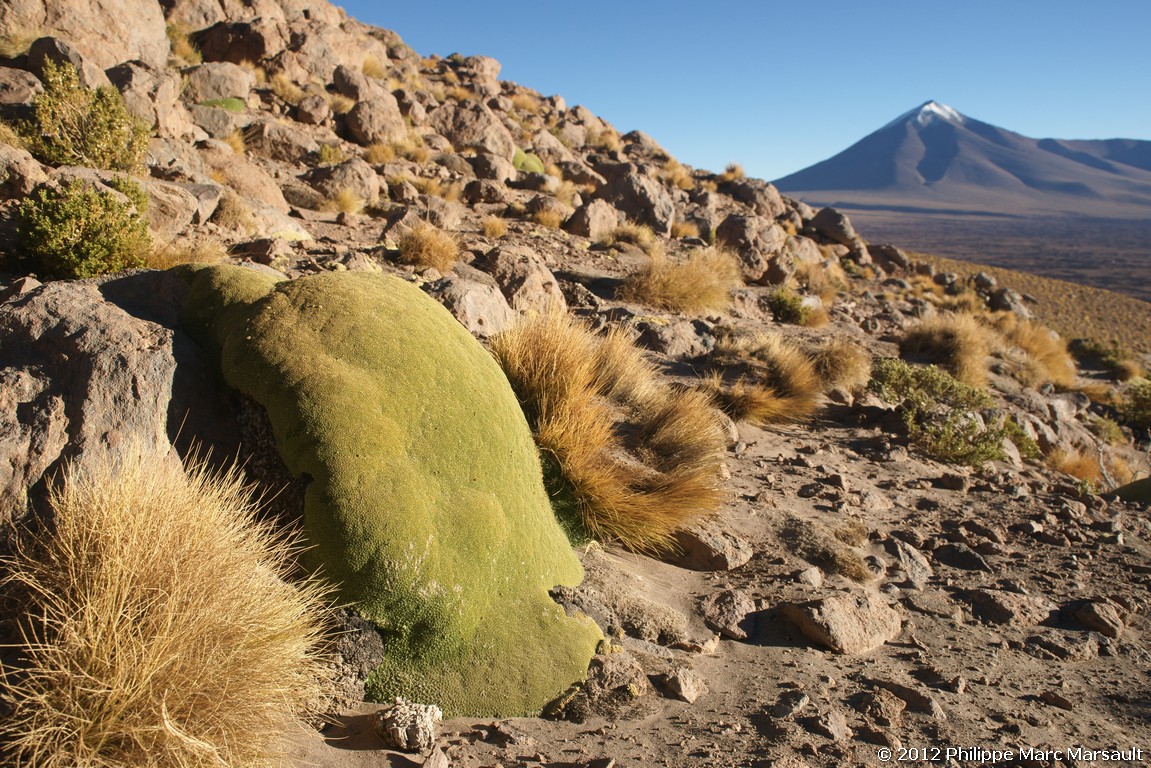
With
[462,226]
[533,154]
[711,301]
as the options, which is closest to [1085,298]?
[533,154]

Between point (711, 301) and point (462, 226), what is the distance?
442cm

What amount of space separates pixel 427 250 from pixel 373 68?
15882mm

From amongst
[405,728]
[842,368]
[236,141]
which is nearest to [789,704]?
[405,728]

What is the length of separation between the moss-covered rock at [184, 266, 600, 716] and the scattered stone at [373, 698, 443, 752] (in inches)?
7.2

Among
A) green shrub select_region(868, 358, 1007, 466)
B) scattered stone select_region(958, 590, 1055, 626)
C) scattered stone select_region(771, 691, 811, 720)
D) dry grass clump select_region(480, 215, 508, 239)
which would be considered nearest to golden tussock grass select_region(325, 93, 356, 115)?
dry grass clump select_region(480, 215, 508, 239)

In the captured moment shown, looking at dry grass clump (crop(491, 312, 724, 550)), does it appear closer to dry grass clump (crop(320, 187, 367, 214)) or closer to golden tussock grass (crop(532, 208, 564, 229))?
dry grass clump (crop(320, 187, 367, 214))

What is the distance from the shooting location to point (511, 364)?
17.3 ft

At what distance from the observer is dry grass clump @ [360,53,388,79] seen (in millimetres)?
21516

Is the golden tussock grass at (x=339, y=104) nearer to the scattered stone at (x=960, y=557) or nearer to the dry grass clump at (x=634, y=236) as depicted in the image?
the dry grass clump at (x=634, y=236)

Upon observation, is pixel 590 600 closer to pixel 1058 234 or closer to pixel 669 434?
pixel 669 434

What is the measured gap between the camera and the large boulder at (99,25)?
440 inches

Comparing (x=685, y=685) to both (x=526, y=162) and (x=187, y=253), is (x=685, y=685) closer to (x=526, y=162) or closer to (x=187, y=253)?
(x=187, y=253)

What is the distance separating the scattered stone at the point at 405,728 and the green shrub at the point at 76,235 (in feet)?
14.5

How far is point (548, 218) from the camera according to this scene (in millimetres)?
13516
